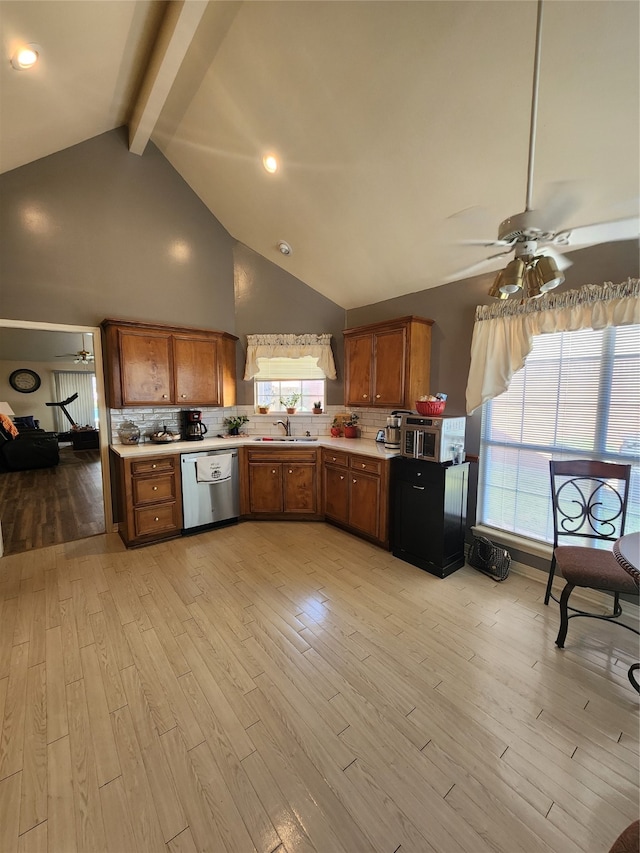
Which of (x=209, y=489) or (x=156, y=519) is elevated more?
(x=209, y=489)

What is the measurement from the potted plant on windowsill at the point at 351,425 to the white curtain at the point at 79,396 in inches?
269

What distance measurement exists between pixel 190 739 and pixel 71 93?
4536 mm

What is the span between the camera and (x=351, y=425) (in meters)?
4.41

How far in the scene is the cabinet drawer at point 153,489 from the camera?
11.0ft

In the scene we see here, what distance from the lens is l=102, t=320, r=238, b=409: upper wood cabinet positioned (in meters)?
3.51

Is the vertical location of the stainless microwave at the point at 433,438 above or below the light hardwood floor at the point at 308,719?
above

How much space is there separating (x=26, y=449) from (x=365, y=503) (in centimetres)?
650

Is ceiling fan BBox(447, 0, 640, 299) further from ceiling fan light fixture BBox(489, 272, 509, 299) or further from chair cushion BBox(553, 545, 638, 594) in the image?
chair cushion BBox(553, 545, 638, 594)

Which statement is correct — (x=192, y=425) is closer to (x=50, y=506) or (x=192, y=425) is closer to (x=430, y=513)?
(x=50, y=506)

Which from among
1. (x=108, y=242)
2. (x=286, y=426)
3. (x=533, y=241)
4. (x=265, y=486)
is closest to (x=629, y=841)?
(x=533, y=241)

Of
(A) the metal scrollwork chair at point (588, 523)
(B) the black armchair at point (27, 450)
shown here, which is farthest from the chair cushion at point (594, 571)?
(B) the black armchair at point (27, 450)

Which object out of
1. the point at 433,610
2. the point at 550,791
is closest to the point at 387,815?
the point at 550,791

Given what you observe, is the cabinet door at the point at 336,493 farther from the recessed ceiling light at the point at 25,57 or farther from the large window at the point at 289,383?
the recessed ceiling light at the point at 25,57

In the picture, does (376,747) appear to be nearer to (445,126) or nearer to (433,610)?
(433,610)
